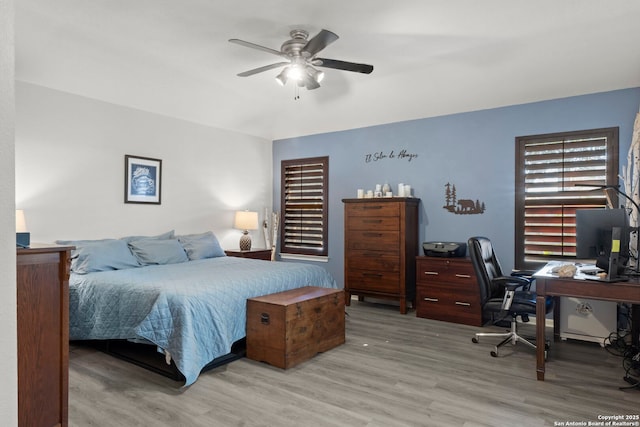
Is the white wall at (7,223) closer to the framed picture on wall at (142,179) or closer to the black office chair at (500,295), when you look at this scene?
the black office chair at (500,295)

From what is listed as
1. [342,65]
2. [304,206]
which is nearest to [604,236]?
[342,65]

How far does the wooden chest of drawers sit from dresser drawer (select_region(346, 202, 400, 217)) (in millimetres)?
680

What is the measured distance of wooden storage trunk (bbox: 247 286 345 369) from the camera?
326cm

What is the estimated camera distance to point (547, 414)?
99.0 inches

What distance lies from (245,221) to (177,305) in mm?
3113

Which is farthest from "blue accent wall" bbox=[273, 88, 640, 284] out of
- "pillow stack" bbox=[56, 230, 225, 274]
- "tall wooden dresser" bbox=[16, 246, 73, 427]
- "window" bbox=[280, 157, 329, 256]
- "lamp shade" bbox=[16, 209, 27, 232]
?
"tall wooden dresser" bbox=[16, 246, 73, 427]

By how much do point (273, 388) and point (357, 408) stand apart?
65 centimetres

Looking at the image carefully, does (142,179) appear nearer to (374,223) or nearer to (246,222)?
(246,222)

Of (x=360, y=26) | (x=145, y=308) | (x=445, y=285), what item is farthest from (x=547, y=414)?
(x=360, y=26)

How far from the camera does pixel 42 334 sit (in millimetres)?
2012

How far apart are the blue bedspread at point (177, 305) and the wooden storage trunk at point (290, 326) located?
0.47 ft

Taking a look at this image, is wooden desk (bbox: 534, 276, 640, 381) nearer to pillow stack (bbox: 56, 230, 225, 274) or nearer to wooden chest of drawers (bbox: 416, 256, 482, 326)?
wooden chest of drawers (bbox: 416, 256, 482, 326)

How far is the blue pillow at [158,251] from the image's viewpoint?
4453 mm

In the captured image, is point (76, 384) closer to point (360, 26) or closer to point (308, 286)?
point (308, 286)
